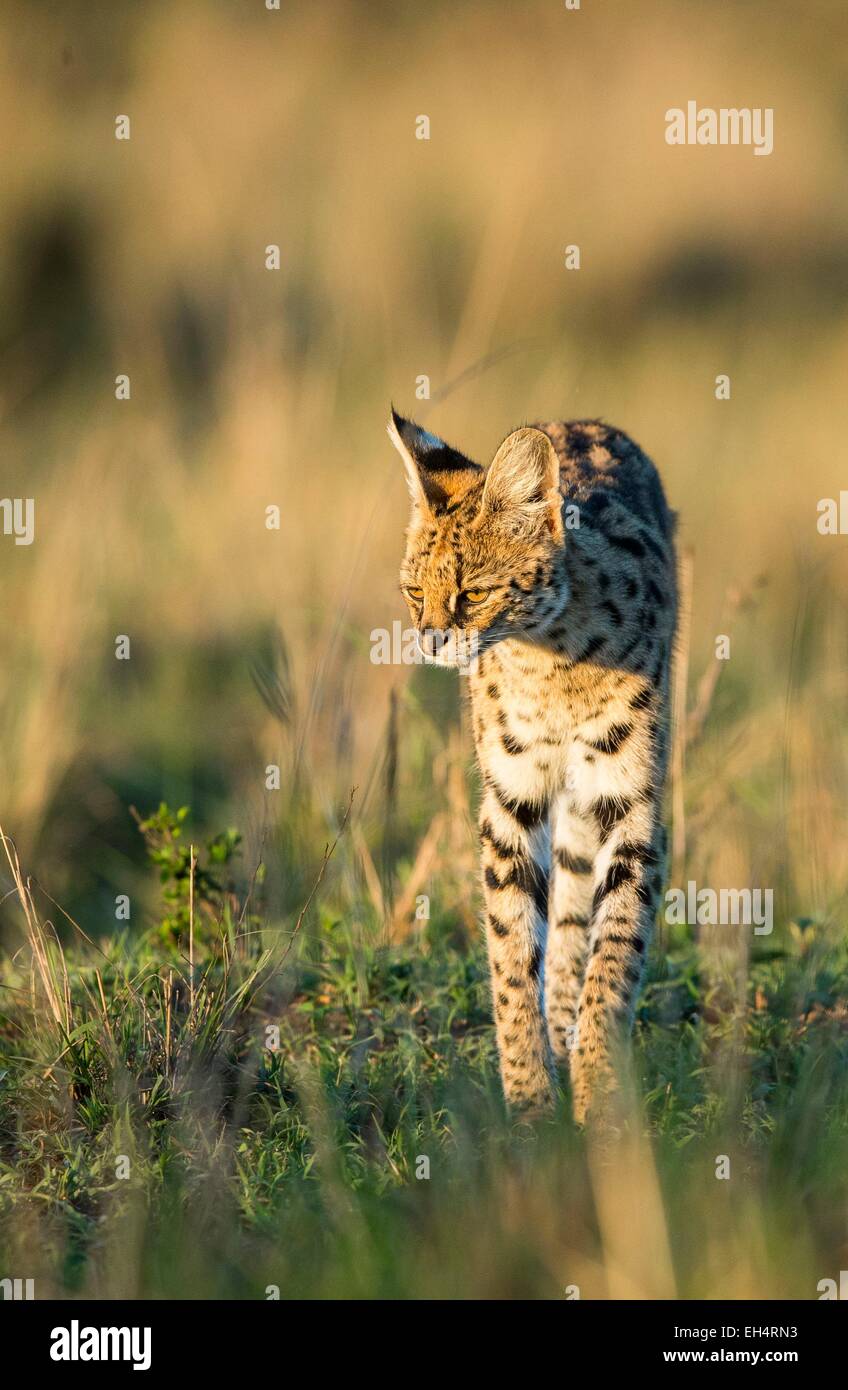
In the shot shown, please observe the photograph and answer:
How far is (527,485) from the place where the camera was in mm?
5273

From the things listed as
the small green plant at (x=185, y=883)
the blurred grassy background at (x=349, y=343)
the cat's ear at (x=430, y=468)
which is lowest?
the small green plant at (x=185, y=883)

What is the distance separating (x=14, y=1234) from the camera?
4383 millimetres

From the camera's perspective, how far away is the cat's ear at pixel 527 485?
523cm

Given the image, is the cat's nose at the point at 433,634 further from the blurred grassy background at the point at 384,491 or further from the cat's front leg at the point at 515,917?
the blurred grassy background at the point at 384,491

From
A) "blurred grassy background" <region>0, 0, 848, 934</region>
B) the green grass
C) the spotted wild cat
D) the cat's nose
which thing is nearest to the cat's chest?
the spotted wild cat

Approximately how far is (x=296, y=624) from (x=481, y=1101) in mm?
2987

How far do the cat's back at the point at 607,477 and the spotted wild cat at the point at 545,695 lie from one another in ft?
0.06

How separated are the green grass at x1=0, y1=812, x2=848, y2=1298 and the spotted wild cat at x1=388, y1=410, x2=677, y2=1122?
0.28 meters

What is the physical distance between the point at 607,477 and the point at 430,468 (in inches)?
25.6

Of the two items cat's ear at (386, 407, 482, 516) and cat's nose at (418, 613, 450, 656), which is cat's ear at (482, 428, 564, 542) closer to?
cat's ear at (386, 407, 482, 516)

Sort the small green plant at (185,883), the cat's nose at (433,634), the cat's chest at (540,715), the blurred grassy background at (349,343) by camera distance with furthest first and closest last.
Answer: the blurred grassy background at (349,343) < the small green plant at (185,883) < the cat's chest at (540,715) < the cat's nose at (433,634)

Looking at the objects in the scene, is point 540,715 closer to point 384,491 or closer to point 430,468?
point 430,468

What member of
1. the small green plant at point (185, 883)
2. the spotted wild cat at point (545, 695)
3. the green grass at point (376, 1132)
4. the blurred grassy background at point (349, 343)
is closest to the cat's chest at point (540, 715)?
the spotted wild cat at point (545, 695)

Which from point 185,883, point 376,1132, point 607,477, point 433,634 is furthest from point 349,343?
point 376,1132
